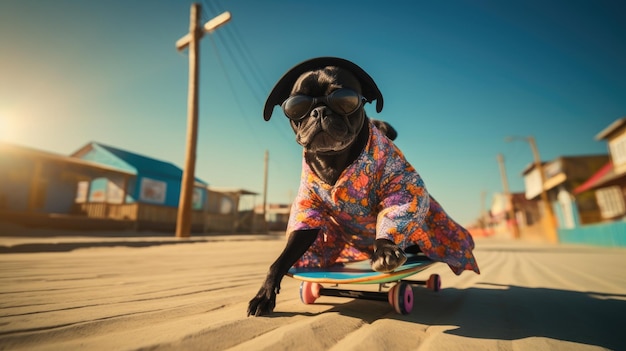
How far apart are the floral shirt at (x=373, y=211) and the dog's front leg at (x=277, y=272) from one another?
0.06 m

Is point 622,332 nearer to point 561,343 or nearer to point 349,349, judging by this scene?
point 561,343

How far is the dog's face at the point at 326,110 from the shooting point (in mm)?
1544

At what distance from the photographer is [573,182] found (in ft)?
59.1

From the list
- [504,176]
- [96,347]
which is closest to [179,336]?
[96,347]

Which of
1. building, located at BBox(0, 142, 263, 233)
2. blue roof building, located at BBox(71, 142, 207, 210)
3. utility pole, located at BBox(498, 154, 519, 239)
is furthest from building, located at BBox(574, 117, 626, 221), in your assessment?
blue roof building, located at BBox(71, 142, 207, 210)

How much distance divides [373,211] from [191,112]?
9.15 meters

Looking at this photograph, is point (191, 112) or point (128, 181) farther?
point (128, 181)

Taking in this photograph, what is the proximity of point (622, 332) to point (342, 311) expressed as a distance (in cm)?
114

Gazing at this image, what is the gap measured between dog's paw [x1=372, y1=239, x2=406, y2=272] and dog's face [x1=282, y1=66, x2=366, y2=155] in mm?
562

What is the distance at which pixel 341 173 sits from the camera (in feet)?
5.33

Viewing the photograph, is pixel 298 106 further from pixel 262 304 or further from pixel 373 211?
pixel 262 304

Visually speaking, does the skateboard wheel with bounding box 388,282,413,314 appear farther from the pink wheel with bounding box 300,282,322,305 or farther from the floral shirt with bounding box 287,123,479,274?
the pink wheel with bounding box 300,282,322,305

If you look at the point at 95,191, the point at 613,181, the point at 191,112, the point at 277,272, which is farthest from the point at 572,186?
the point at 95,191

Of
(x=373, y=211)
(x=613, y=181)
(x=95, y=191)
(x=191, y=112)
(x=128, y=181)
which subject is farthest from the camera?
(x=95, y=191)
